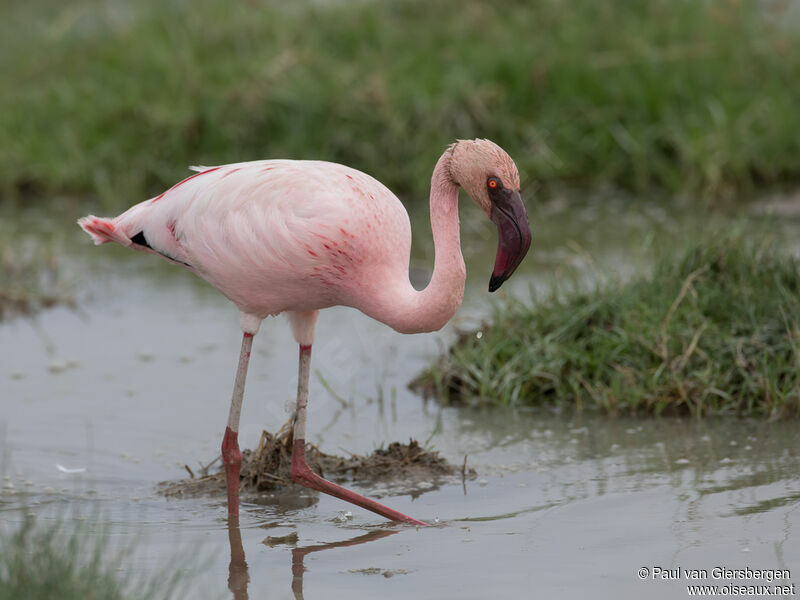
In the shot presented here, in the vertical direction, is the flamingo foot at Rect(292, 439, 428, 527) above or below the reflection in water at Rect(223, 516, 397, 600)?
above

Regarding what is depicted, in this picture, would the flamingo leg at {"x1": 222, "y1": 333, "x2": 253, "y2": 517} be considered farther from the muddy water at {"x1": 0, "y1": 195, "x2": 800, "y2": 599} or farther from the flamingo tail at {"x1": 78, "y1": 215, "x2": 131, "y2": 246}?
the flamingo tail at {"x1": 78, "y1": 215, "x2": 131, "y2": 246}

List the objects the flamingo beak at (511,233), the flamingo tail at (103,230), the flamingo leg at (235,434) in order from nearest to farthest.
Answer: the flamingo beak at (511,233) → the flamingo leg at (235,434) → the flamingo tail at (103,230)

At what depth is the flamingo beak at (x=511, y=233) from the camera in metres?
4.73

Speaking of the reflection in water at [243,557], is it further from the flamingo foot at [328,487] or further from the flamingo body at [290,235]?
the flamingo body at [290,235]

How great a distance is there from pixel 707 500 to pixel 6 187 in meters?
7.24

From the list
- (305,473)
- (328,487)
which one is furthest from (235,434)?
(328,487)

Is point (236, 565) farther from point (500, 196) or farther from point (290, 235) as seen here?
point (500, 196)

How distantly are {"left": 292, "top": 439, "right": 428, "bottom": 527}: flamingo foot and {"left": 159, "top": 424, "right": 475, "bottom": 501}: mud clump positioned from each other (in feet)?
0.48

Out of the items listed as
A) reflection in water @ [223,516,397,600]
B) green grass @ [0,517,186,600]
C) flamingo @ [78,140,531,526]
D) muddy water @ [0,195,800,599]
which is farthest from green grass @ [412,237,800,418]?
green grass @ [0,517,186,600]

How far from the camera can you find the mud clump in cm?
545

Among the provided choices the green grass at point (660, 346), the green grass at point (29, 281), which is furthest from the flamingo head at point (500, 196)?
the green grass at point (29, 281)

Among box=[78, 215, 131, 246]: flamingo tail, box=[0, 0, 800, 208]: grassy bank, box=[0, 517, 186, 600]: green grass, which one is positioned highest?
box=[0, 0, 800, 208]: grassy bank

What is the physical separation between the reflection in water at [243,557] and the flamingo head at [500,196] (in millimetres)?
1026

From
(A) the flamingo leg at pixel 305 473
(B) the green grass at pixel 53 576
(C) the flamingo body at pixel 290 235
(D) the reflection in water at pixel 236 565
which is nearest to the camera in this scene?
(B) the green grass at pixel 53 576
